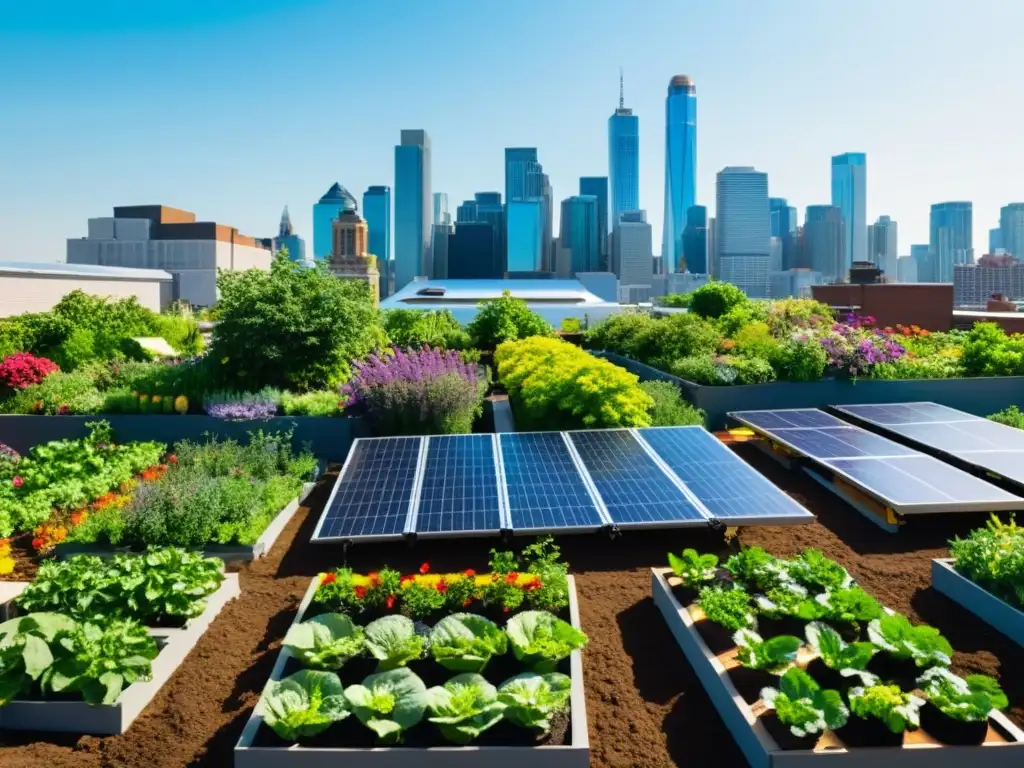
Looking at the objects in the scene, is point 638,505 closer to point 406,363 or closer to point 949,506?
point 949,506

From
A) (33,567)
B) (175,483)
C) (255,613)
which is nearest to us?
(255,613)

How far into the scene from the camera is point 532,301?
36.3 metres

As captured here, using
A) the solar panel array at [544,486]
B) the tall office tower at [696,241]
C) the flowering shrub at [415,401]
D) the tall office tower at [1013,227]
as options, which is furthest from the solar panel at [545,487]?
the tall office tower at [696,241]

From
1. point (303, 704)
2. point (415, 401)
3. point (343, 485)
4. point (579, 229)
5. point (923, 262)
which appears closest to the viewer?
point (303, 704)

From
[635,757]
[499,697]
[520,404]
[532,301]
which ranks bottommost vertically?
[635,757]

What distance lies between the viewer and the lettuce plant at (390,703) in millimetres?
3990

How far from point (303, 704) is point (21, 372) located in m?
12.7

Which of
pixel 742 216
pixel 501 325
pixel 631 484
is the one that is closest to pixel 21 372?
pixel 501 325

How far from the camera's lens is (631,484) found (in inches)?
308

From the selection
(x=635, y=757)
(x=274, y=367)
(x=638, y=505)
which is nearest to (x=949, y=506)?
(x=638, y=505)

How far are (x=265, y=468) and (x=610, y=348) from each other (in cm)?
1333

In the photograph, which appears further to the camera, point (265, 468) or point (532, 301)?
point (532, 301)

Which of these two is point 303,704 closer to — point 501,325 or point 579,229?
point 501,325

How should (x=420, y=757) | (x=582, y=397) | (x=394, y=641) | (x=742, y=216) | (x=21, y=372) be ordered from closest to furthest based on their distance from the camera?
1. (x=420, y=757)
2. (x=394, y=641)
3. (x=582, y=397)
4. (x=21, y=372)
5. (x=742, y=216)
